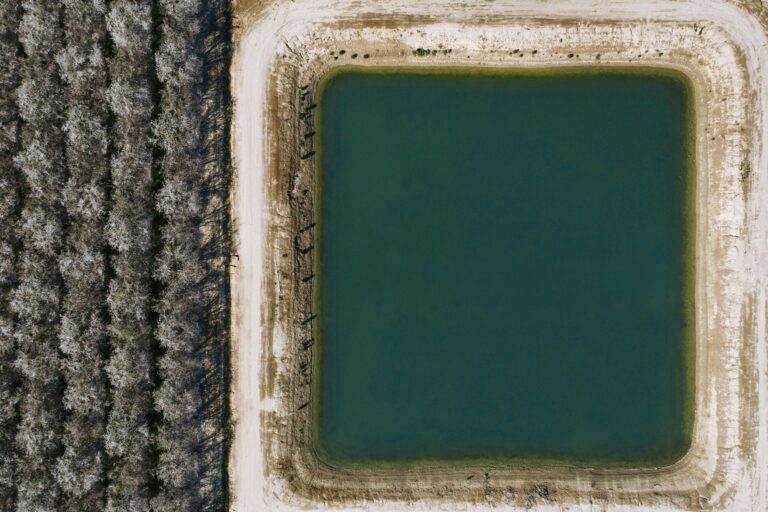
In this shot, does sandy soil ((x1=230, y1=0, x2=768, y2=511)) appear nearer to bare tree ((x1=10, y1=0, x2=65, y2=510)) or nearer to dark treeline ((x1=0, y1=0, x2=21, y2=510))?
bare tree ((x1=10, y1=0, x2=65, y2=510))

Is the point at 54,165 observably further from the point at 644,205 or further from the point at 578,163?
the point at 644,205

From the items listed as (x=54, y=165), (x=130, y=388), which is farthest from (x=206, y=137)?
(x=130, y=388)

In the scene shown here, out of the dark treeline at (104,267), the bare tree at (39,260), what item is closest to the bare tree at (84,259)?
the dark treeline at (104,267)

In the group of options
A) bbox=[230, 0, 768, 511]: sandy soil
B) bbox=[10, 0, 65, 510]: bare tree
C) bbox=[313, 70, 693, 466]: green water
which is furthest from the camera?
bbox=[313, 70, 693, 466]: green water

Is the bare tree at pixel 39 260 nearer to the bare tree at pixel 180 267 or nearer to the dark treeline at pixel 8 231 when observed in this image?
the dark treeline at pixel 8 231

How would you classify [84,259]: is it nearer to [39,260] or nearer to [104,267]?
[104,267]

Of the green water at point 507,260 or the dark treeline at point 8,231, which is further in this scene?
the green water at point 507,260

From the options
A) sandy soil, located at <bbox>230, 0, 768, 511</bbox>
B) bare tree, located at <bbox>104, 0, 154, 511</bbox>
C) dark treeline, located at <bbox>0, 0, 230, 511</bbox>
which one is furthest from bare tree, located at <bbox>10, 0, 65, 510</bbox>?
sandy soil, located at <bbox>230, 0, 768, 511</bbox>
